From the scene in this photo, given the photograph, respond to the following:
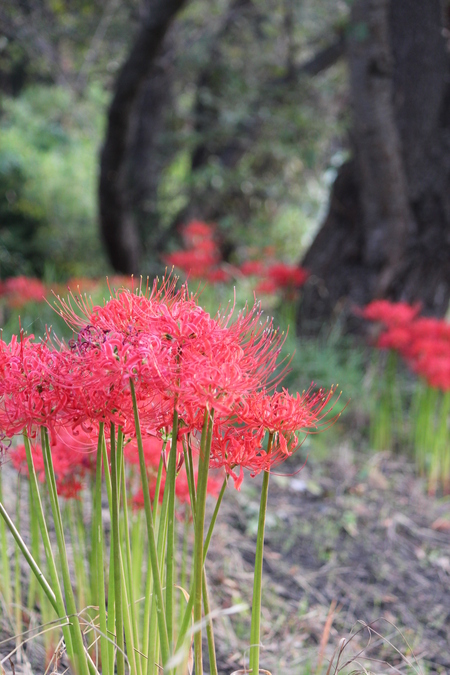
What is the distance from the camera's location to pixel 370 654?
1.95 metres

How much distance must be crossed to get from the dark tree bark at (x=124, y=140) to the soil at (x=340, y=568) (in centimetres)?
310

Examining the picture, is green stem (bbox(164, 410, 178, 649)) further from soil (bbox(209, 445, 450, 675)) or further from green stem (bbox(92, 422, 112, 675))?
soil (bbox(209, 445, 450, 675))

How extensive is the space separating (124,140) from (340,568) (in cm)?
401

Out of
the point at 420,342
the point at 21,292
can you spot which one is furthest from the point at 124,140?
the point at 420,342

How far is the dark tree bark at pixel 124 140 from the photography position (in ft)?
14.6

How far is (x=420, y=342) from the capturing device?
10.0 ft

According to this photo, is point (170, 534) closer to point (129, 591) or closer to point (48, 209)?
point (129, 591)

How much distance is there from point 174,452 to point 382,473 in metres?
2.73

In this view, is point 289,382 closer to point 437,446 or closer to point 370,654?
point 437,446

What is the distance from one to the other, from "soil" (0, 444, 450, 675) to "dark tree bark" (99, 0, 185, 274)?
3104mm

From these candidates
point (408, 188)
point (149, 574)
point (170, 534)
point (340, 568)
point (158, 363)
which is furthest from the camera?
point (408, 188)

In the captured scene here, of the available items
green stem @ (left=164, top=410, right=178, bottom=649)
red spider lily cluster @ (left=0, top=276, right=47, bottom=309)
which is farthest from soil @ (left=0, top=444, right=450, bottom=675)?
red spider lily cluster @ (left=0, top=276, right=47, bottom=309)

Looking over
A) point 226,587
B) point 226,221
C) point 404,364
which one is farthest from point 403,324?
point 226,221

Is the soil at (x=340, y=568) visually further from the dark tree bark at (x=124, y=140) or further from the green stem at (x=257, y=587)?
the dark tree bark at (x=124, y=140)
